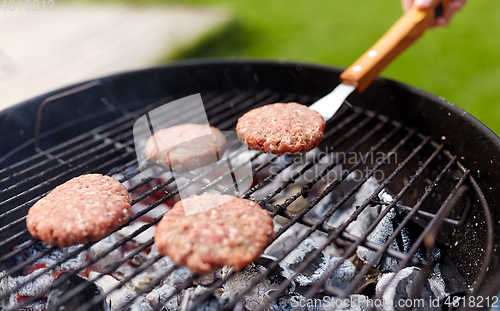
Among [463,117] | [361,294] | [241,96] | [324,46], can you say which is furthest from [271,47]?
[361,294]

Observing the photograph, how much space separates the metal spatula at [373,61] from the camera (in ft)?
6.66

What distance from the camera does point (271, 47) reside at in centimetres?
633

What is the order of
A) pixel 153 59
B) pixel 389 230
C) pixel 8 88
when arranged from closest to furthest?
pixel 389 230, pixel 8 88, pixel 153 59

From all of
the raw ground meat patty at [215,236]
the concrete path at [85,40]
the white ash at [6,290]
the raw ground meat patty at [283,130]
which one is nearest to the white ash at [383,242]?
the raw ground meat patty at [283,130]

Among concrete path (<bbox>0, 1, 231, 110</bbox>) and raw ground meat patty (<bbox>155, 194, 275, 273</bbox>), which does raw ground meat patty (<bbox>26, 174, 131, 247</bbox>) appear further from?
concrete path (<bbox>0, 1, 231, 110</bbox>)

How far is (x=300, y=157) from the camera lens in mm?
2381

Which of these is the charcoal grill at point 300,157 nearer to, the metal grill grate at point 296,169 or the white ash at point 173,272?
the metal grill grate at point 296,169

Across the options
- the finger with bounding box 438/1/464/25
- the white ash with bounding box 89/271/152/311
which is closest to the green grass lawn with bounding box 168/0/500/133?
the finger with bounding box 438/1/464/25

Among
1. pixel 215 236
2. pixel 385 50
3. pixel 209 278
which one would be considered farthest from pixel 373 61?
pixel 209 278

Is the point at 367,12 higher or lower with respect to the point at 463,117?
higher

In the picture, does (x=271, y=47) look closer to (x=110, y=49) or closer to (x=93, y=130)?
(x=110, y=49)

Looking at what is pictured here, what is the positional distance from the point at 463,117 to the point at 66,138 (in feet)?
8.96

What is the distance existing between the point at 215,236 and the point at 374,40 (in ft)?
18.5

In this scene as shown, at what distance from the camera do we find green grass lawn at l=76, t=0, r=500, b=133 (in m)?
4.60
